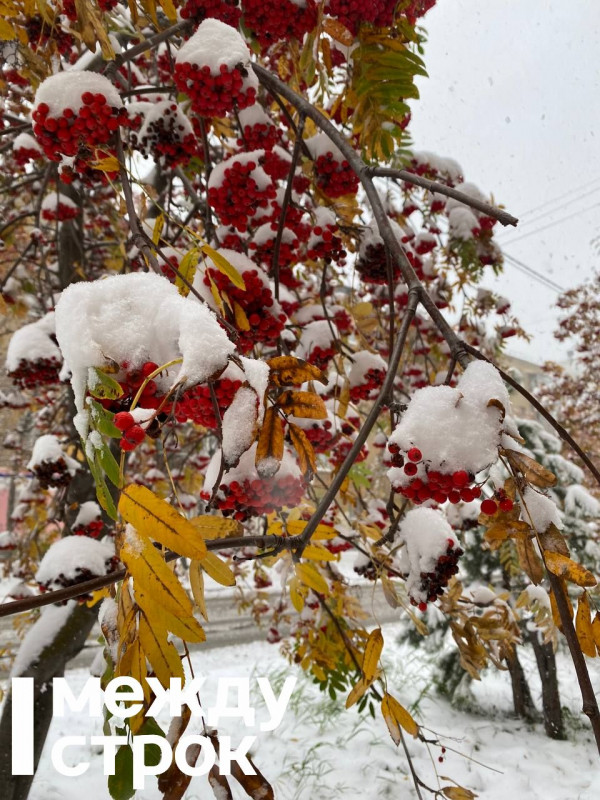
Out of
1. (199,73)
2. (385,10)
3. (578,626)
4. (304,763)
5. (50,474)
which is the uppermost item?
(385,10)

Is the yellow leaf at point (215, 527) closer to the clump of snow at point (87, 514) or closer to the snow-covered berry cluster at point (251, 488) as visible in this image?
the snow-covered berry cluster at point (251, 488)

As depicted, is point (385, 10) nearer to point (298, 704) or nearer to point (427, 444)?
point (427, 444)

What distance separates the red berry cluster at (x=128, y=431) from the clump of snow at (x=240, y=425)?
13cm

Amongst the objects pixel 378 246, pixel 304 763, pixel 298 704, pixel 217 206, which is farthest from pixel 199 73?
pixel 298 704

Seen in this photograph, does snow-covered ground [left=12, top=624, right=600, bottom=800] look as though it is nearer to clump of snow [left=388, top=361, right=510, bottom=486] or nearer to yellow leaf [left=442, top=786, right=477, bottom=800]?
yellow leaf [left=442, top=786, right=477, bottom=800]

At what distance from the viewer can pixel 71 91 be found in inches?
46.8

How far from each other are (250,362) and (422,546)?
58 centimetres

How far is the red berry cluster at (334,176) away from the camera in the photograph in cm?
163

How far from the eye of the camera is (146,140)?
5.19 feet

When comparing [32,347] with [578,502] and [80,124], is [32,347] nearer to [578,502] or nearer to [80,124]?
[80,124]

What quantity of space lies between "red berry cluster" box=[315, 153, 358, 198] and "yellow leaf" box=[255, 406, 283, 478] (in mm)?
1163

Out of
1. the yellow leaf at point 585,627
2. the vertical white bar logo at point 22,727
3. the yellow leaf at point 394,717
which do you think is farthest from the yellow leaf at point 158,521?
the vertical white bar logo at point 22,727

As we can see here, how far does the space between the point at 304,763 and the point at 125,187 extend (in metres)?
3.76

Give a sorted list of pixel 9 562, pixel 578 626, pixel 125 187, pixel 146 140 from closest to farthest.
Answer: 1. pixel 578 626
2. pixel 125 187
3. pixel 146 140
4. pixel 9 562
